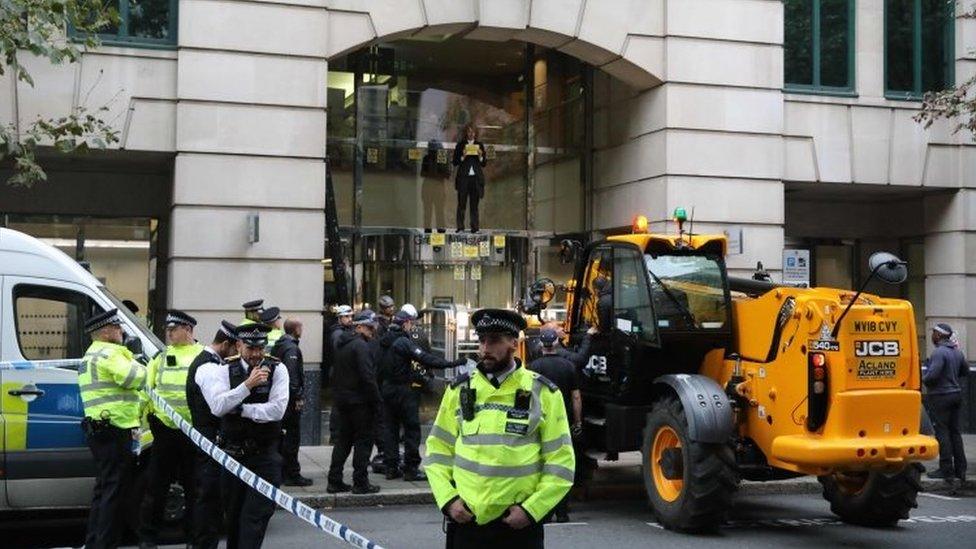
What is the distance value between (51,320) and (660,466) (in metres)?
5.52

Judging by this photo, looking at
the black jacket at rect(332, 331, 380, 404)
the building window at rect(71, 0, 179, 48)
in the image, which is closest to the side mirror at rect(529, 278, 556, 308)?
the black jacket at rect(332, 331, 380, 404)

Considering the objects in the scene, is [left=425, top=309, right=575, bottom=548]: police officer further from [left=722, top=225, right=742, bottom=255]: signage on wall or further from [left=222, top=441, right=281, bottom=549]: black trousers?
[left=722, top=225, right=742, bottom=255]: signage on wall

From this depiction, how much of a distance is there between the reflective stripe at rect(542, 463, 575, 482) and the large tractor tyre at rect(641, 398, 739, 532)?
15.8ft

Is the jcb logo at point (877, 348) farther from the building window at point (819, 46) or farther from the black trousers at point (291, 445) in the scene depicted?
the building window at point (819, 46)

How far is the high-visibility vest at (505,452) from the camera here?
5355mm

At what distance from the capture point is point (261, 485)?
7555mm

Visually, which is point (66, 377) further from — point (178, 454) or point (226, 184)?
point (226, 184)

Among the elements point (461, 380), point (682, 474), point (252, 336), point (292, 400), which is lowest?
point (682, 474)

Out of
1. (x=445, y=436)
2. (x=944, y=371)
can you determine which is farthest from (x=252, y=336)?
(x=944, y=371)

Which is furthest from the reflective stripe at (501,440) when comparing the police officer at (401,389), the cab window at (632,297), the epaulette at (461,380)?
the police officer at (401,389)

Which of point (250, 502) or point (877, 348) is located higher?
point (877, 348)

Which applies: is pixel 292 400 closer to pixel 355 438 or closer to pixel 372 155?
pixel 355 438

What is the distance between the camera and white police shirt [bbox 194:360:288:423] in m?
7.70

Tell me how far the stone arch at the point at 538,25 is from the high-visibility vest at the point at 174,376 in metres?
7.84
